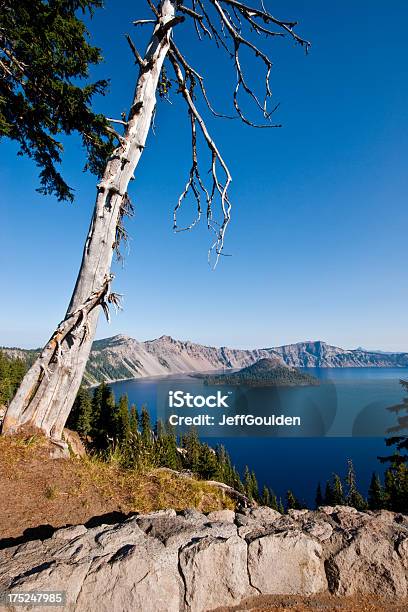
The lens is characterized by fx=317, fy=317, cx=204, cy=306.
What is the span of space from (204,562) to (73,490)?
2.36 meters

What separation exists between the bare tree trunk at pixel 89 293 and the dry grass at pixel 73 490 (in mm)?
449

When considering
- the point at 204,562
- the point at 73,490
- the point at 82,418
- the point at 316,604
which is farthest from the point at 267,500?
the point at 204,562

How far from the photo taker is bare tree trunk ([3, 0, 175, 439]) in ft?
16.5

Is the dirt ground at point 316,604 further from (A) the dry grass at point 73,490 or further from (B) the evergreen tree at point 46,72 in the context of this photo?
(B) the evergreen tree at point 46,72

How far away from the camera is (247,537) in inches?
102

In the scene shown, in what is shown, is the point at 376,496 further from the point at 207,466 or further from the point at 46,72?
the point at 46,72

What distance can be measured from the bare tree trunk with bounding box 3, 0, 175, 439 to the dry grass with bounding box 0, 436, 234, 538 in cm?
45

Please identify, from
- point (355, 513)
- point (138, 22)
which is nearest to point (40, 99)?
point (138, 22)

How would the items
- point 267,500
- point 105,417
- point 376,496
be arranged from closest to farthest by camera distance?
point 105,417, point 376,496, point 267,500

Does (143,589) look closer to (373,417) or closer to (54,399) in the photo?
(54,399)

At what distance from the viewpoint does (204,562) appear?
7.49 ft

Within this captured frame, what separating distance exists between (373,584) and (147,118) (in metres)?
7.22

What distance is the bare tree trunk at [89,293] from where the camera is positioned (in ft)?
16.5

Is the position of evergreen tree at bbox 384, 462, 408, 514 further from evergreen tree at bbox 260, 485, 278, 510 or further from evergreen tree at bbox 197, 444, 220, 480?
evergreen tree at bbox 197, 444, 220, 480
